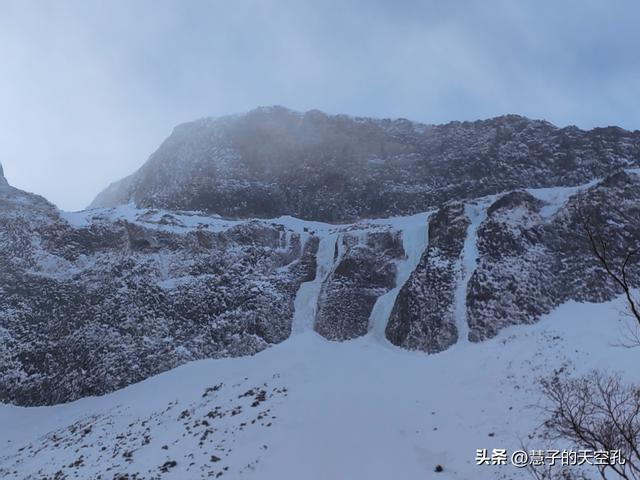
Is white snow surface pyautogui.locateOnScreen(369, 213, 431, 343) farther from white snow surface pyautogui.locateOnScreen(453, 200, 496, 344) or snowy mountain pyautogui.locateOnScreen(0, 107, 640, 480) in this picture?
white snow surface pyautogui.locateOnScreen(453, 200, 496, 344)

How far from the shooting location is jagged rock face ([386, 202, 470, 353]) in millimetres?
29703

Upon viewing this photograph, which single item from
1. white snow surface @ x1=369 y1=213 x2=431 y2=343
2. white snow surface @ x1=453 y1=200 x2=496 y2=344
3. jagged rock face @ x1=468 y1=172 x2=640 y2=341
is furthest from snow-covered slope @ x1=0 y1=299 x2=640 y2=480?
white snow surface @ x1=369 y1=213 x2=431 y2=343

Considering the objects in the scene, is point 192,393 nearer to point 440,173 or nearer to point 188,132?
point 440,173

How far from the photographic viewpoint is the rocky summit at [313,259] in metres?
30.2

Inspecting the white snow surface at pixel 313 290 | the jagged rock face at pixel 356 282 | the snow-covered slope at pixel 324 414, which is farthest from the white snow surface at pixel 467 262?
the white snow surface at pixel 313 290

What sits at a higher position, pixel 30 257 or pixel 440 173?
pixel 440 173

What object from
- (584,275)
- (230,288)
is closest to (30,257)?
(230,288)

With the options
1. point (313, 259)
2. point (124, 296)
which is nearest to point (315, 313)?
point (313, 259)

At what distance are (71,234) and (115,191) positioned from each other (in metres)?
34.1

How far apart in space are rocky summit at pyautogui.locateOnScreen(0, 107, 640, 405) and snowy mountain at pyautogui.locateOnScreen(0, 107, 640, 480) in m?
0.15

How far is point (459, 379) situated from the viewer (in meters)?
23.4

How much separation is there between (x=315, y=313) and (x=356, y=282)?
4109 mm

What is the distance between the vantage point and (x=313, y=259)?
1630 inches

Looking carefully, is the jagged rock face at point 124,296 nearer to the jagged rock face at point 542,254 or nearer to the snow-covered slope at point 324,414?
the snow-covered slope at point 324,414
